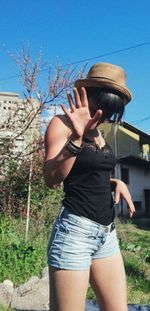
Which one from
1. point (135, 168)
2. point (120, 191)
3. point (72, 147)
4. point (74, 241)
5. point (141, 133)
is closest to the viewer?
point (72, 147)

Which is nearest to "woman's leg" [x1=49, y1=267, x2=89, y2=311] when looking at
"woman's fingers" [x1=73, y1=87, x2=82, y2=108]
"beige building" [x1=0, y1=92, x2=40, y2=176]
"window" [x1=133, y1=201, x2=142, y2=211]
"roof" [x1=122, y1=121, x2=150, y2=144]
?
"woman's fingers" [x1=73, y1=87, x2=82, y2=108]

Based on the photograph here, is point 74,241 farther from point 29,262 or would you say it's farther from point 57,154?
point 29,262

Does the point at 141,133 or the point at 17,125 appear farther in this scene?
the point at 141,133

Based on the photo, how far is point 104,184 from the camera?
2.44 meters

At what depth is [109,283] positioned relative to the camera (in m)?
2.46

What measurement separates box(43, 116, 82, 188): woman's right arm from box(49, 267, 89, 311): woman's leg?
0.43 m

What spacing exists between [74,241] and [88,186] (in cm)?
28

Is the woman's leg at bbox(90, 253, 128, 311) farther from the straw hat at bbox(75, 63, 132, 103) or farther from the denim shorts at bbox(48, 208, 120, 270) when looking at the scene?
the straw hat at bbox(75, 63, 132, 103)

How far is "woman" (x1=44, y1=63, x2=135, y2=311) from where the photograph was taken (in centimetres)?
218

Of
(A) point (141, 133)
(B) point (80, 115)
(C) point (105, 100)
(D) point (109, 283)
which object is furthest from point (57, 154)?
(A) point (141, 133)

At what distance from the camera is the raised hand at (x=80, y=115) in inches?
83.4

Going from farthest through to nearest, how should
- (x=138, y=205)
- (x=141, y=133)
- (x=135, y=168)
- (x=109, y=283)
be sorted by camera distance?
(x=141, y=133) < (x=135, y=168) < (x=138, y=205) < (x=109, y=283)

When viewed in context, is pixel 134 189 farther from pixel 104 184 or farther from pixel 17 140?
pixel 104 184

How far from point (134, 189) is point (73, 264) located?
1077 inches
